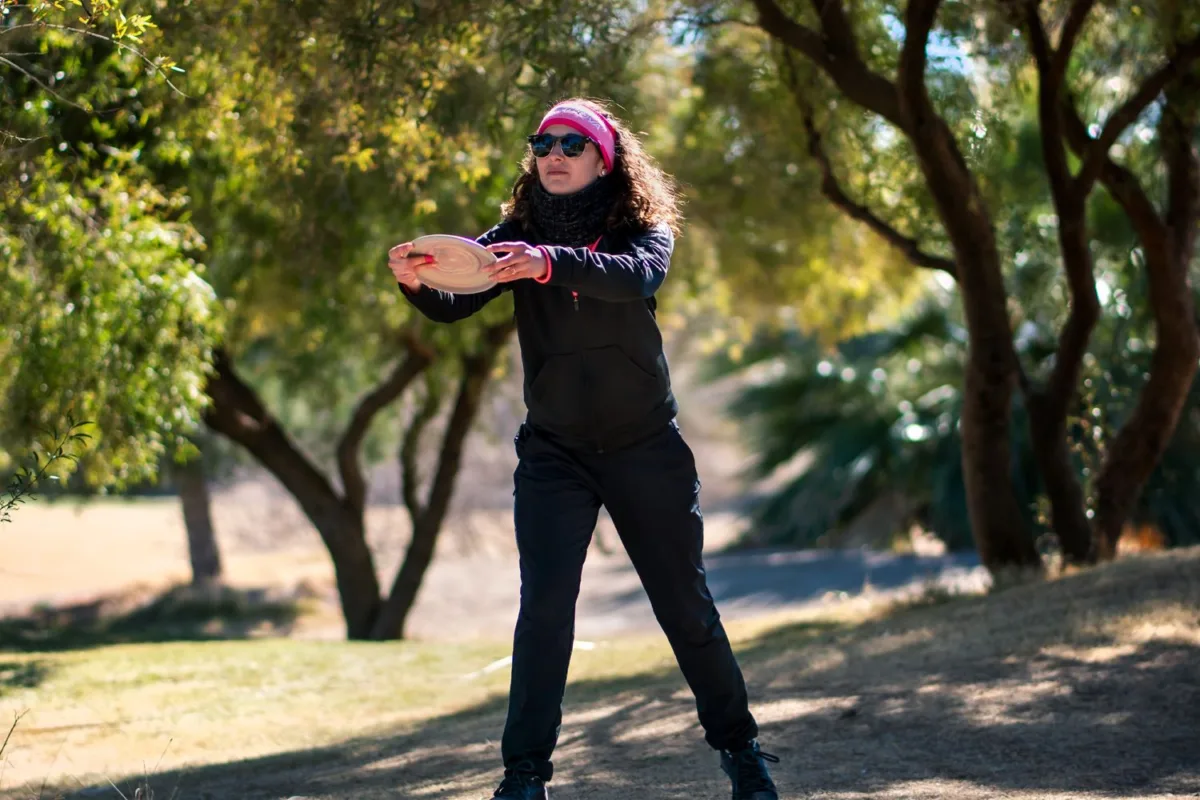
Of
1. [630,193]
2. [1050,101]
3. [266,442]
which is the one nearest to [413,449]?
[266,442]

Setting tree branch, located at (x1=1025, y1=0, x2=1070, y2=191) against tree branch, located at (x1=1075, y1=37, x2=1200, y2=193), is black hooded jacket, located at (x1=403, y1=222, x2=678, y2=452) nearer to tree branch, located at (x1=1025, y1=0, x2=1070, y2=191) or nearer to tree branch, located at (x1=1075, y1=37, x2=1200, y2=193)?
tree branch, located at (x1=1025, y1=0, x2=1070, y2=191)

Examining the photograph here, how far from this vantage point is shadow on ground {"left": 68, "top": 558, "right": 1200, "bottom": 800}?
4461 millimetres

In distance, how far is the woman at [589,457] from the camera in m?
3.68

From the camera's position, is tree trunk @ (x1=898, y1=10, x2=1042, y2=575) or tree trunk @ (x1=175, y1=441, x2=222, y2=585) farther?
tree trunk @ (x1=175, y1=441, x2=222, y2=585)

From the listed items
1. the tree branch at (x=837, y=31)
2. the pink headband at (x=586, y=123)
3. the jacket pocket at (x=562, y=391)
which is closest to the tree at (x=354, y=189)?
the tree branch at (x=837, y=31)

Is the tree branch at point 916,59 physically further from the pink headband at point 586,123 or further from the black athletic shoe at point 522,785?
the black athletic shoe at point 522,785

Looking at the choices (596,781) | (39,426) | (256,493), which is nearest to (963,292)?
(596,781)

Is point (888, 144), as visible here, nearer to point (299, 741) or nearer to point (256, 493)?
point (299, 741)

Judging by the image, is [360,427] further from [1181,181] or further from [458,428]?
[1181,181]

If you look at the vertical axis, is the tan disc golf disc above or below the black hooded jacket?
above

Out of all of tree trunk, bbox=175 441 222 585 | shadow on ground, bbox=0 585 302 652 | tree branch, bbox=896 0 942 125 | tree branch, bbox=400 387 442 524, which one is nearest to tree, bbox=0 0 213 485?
tree branch, bbox=896 0 942 125

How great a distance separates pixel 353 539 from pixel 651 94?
4.78m

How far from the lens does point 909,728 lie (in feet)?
16.9

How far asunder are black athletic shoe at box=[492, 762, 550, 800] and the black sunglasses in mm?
1617
